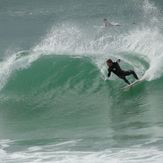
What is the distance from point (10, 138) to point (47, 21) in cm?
2260

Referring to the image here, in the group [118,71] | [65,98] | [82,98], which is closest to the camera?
[118,71]

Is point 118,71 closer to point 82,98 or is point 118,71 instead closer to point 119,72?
point 119,72

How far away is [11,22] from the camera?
1457 inches

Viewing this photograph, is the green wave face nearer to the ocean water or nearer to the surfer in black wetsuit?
the ocean water

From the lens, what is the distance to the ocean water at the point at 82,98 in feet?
37.8

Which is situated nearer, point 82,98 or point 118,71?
point 118,71

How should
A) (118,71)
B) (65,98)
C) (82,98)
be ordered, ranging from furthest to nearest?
(65,98), (82,98), (118,71)

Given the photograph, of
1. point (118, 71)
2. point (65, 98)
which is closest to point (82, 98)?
point (65, 98)

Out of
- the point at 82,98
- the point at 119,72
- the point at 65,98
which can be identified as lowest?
the point at 82,98

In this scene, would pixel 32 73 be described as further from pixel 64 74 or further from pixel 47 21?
pixel 47 21

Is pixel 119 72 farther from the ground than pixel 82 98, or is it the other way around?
pixel 119 72

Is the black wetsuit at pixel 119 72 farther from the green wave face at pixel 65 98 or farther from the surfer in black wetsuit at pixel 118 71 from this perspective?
the green wave face at pixel 65 98

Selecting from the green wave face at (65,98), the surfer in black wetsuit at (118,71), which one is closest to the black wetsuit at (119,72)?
the surfer in black wetsuit at (118,71)

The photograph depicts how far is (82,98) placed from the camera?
17.0 metres
